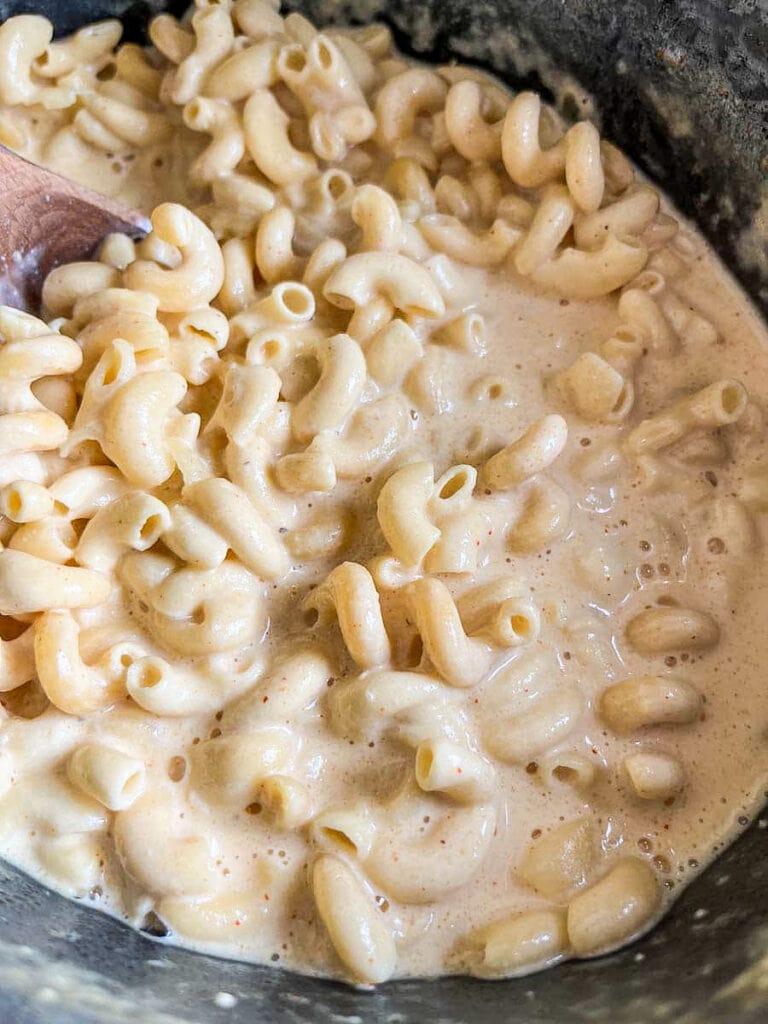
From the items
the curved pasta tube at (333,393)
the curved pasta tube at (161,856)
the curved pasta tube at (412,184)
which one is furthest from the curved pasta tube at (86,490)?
the curved pasta tube at (412,184)

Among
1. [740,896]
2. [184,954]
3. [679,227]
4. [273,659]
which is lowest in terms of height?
[184,954]

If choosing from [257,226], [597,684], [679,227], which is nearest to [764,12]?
[679,227]

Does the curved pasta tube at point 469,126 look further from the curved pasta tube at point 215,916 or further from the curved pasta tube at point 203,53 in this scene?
the curved pasta tube at point 215,916

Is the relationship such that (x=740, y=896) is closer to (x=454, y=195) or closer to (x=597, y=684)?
(x=597, y=684)

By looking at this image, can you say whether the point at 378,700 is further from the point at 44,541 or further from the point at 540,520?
the point at 44,541

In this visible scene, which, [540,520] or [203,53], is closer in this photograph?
[540,520]

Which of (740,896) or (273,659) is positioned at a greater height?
(740,896)

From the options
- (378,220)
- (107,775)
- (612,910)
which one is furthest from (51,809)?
(378,220)
